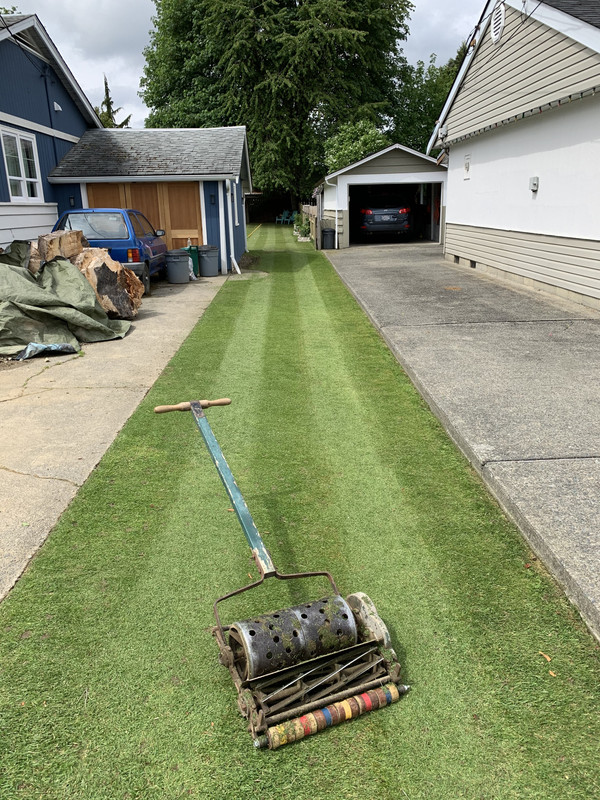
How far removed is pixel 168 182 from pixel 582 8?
33.1ft

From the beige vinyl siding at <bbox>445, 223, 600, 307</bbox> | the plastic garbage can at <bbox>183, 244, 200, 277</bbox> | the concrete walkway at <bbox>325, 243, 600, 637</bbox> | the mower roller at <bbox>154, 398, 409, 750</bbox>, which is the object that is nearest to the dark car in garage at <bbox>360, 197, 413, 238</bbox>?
the beige vinyl siding at <bbox>445, 223, 600, 307</bbox>

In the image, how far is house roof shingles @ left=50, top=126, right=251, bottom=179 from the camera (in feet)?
53.3

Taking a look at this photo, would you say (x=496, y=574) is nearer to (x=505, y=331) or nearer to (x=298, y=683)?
(x=298, y=683)

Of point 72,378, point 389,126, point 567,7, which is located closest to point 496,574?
point 72,378

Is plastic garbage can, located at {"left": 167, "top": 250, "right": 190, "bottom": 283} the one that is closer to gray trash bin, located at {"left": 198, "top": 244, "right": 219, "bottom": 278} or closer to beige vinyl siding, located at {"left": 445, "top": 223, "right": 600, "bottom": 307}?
gray trash bin, located at {"left": 198, "top": 244, "right": 219, "bottom": 278}

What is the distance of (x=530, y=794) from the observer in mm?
2189

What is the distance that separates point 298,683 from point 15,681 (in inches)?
47.4

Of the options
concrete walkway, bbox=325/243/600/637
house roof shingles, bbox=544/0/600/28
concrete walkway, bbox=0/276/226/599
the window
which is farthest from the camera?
the window

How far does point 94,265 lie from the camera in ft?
32.3

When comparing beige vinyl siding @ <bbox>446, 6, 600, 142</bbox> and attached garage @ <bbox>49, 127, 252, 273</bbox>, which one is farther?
attached garage @ <bbox>49, 127, 252, 273</bbox>

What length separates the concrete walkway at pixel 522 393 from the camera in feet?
11.9

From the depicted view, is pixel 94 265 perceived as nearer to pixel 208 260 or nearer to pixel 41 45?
pixel 208 260

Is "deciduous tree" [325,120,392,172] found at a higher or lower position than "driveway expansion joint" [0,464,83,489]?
higher

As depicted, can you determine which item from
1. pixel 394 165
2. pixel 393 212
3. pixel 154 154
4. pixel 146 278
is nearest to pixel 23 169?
pixel 154 154
